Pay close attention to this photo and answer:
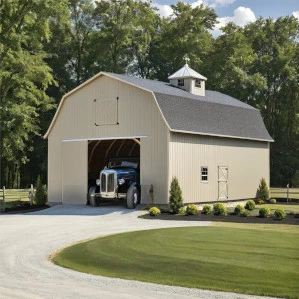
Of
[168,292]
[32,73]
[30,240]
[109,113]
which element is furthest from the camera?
[32,73]

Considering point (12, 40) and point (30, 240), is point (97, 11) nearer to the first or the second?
point (12, 40)

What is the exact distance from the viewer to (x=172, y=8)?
2317 inches

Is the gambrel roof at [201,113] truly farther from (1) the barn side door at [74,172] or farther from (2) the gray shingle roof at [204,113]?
(1) the barn side door at [74,172]

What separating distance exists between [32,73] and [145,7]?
56.2ft

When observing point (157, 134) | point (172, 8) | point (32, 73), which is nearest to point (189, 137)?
point (157, 134)

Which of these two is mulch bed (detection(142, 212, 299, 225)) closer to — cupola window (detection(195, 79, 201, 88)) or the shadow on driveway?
the shadow on driveway

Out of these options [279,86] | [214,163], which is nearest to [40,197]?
[214,163]

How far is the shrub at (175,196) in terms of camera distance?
24672mm

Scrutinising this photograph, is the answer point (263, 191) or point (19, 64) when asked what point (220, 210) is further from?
point (19, 64)

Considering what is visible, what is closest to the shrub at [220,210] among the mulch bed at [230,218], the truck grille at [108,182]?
the mulch bed at [230,218]

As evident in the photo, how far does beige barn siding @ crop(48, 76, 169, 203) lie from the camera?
1038 inches

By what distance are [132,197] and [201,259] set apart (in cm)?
1435

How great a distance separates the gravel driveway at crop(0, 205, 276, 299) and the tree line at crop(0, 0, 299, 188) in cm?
2712

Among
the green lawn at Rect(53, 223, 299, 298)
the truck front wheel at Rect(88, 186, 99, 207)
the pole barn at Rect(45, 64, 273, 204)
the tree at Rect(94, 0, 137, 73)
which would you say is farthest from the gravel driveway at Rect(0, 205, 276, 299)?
→ the tree at Rect(94, 0, 137, 73)
